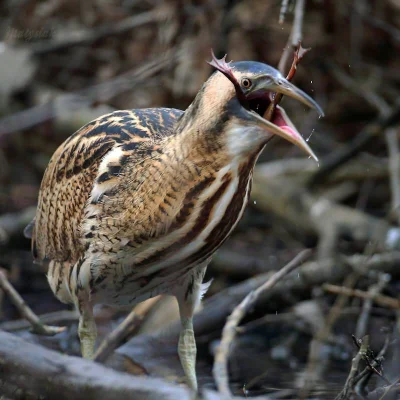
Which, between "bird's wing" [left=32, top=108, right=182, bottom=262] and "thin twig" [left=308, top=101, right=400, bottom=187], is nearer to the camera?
"bird's wing" [left=32, top=108, right=182, bottom=262]

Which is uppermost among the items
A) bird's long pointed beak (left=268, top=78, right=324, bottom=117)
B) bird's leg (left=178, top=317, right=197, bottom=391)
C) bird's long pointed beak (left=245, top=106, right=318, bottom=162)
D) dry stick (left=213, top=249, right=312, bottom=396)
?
bird's long pointed beak (left=268, top=78, right=324, bottom=117)

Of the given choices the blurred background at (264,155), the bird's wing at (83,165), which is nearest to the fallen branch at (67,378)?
the bird's wing at (83,165)

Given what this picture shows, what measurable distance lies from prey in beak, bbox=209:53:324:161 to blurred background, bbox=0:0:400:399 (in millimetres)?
933

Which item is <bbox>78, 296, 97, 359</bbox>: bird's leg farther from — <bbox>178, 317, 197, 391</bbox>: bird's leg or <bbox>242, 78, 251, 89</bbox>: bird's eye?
<bbox>242, 78, 251, 89</bbox>: bird's eye

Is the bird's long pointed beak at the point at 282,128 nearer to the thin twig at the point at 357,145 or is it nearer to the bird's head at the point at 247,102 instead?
the bird's head at the point at 247,102

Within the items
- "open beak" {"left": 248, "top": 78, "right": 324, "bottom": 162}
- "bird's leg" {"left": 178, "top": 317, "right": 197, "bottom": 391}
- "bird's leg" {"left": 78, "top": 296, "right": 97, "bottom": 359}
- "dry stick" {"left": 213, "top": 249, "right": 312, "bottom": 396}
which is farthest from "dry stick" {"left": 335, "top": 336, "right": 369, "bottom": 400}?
"bird's leg" {"left": 78, "top": 296, "right": 97, "bottom": 359}

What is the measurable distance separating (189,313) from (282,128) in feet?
3.69

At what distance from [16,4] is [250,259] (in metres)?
2.99

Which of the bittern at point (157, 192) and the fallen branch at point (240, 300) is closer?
the bittern at point (157, 192)

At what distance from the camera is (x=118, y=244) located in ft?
8.89

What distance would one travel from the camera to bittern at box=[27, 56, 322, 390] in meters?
2.25

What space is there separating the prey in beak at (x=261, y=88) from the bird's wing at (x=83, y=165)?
532 mm

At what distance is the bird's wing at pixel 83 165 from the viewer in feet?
9.12

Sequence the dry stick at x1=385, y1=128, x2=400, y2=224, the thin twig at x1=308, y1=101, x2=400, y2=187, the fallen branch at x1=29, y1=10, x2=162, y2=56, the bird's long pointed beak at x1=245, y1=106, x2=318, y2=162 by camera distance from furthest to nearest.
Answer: the fallen branch at x1=29, y1=10, x2=162, y2=56 < the thin twig at x1=308, y1=101, x2=400, y2=187 < the dry stick at x1=385, y1=128, x2=400, y2=224 < the bird's long pointed beak at x1=245, y1=106, x2=318, y2=162
